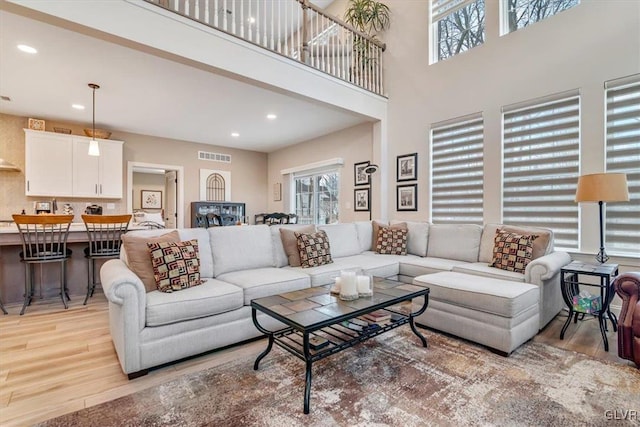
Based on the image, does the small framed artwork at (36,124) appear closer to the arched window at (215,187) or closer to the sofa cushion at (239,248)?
the arched window at (215,187)

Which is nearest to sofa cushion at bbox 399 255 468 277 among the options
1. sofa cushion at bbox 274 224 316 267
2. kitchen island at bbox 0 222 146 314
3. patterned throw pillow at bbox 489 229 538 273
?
patterned throw pillow at bbox 489 229 538 273

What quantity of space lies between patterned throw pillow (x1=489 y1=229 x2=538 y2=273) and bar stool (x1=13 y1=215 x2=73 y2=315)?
458 centimetres

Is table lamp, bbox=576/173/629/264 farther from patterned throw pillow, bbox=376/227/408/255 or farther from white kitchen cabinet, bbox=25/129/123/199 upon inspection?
white kitchen cabinet, bbox=25/129/123/199

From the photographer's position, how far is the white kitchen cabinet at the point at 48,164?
512 centimetres

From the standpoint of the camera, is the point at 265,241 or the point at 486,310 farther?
the point at 265,241

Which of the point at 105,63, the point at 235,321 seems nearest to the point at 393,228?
the point at 235,321

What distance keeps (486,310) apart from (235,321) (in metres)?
1.92

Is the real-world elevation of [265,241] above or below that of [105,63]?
below

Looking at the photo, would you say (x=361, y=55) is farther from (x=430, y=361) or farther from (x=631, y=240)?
(x=430, y=361)

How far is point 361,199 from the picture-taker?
5.62 metres

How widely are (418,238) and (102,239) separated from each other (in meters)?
4.01

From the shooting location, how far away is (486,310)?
233cm

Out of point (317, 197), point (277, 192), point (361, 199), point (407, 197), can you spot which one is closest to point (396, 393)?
point (407, 197)

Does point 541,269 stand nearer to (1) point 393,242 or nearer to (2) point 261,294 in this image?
(1) point 393,242
